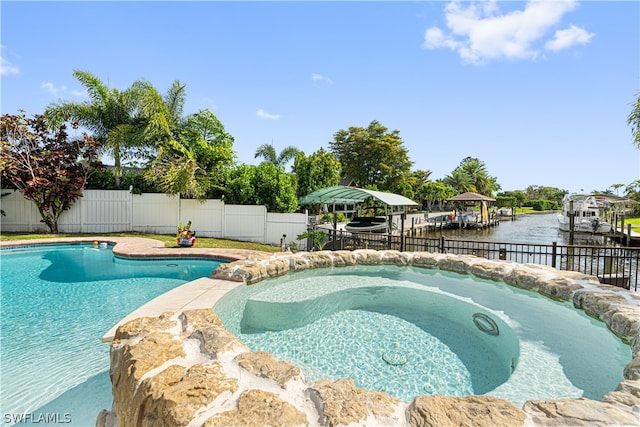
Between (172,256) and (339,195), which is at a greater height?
(339,195)

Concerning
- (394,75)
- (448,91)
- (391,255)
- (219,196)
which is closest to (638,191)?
(448,91)

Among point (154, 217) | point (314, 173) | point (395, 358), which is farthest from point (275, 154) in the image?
point (395, 358)

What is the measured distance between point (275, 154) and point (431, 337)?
64.8 feet

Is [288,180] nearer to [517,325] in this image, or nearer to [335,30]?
[335,30]

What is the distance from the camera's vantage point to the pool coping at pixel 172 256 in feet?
12.7

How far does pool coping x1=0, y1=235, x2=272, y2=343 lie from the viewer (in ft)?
12.7

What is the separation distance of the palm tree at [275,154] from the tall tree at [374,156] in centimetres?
1211

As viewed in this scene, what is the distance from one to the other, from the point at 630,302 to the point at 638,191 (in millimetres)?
44655

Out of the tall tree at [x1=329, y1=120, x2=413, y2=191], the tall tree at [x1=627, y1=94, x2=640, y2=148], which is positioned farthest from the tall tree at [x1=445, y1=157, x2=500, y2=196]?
the tall tree at [x1=627, y1=94, x2=640, y2=148]

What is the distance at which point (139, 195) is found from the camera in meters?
13.3

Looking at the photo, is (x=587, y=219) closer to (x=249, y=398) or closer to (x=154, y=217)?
(x=249, y=398)

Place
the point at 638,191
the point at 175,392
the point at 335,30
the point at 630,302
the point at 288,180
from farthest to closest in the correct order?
the point at 638,191 < the point at 288,180 < the point at 335,30 < the point at 630,302 < the point at 175,392

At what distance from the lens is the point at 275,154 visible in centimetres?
2209

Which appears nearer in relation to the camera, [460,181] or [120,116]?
[120,116]
